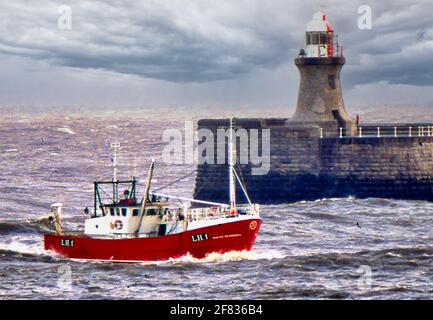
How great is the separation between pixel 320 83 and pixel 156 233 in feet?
71.4

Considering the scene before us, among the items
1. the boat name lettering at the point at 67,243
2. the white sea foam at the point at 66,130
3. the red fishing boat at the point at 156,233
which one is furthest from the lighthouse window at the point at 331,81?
the white sea foam at the point at 66,130

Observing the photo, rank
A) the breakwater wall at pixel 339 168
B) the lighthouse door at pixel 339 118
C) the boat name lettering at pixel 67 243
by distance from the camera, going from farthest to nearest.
A: the lighthouse door at pixel 339 118, the breakwater wall at pixel 339 168, the boat name lettering at pixel 67 243

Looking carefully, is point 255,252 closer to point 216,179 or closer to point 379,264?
point 379,264

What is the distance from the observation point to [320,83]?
62406 mm

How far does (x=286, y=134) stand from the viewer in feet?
197

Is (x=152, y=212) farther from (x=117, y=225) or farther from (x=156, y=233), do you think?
(x=117, y=225)

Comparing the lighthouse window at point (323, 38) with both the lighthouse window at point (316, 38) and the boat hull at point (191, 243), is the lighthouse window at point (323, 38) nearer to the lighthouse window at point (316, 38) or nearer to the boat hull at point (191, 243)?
the lighthouse window at point (316, 38)

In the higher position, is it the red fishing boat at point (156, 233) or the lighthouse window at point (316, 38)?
the lighthouse window at point (316, 38)

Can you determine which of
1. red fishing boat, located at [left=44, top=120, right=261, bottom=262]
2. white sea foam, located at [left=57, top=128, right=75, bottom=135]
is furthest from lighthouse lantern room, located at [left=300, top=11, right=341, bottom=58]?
white sea foam, located at [left=57, top=128, right=75, bottom=135]

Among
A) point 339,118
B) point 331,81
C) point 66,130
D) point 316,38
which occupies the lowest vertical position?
point 339,118

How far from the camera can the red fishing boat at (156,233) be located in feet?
137

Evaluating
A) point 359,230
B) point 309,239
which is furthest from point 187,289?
point 359,230

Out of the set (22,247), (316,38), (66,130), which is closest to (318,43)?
(316,38)

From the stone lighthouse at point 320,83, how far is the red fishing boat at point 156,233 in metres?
19.1
